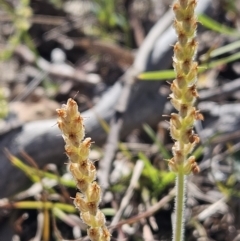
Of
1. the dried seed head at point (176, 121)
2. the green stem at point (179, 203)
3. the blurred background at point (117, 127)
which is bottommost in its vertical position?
the green stem at point (179, 203)

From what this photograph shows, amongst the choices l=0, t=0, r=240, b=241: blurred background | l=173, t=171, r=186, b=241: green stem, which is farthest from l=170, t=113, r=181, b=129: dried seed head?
l=0, t=0, r=240, b=241: blurred background

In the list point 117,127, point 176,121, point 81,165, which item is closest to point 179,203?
point 176,121

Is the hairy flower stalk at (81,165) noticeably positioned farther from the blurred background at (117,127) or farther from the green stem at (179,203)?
the blurred background at (117,127)

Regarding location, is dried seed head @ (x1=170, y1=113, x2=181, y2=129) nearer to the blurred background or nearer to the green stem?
the green stem

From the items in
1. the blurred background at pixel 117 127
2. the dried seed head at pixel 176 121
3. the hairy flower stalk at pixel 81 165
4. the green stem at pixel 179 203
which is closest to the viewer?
the hairy flower stalk at pixel 81 165

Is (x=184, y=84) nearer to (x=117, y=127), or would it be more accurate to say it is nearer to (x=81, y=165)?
(x=81, y=165)

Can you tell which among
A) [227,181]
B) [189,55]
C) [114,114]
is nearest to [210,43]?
[114,114]

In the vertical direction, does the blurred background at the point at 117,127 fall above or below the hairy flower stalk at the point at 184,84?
above

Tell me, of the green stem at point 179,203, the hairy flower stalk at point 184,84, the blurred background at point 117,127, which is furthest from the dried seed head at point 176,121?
the blurred background at point 117,127
